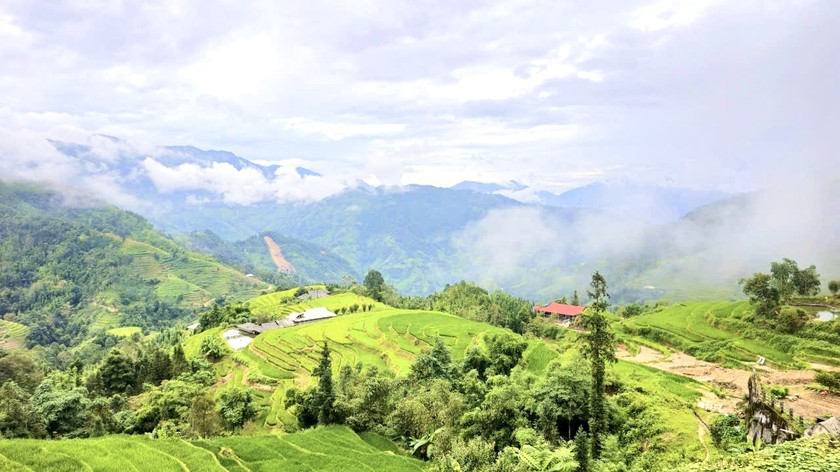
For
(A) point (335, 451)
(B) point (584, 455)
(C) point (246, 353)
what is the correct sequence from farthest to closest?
(C) point (246, 353) → (A) point (335, 451) → (B) point (584, 455)

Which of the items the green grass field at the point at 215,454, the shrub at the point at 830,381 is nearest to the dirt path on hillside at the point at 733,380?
the shrub at the point at 830,381

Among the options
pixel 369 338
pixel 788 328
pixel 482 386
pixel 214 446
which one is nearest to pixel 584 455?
pixel 482 386

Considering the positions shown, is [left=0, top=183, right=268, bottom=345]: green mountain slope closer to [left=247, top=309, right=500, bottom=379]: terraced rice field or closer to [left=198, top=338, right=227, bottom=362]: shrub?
[left=198, top=338, right=227, bottom=362]: shrub

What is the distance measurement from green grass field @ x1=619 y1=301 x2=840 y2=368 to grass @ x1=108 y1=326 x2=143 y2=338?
116860mm

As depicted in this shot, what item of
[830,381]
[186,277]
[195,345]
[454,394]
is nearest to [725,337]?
[830,381]

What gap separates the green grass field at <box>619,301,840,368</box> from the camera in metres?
35.1

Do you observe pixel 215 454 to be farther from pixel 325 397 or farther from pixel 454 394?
pixel 454 394

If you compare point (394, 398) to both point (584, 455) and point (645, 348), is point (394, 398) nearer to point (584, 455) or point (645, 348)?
point (584, 455)

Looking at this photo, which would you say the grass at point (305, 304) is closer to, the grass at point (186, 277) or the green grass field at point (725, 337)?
the green grass field at point (725, 337)

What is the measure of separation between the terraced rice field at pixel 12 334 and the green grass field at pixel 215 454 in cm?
11801

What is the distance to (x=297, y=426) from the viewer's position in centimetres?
2983

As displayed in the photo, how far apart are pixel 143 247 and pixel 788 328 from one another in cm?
21601

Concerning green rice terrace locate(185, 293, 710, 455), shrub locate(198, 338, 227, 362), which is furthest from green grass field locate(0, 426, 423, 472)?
shrub locate(198, 338, 227, 362)

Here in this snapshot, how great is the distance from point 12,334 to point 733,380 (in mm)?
151536
